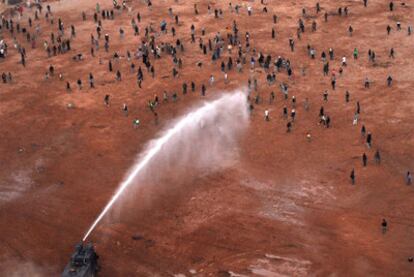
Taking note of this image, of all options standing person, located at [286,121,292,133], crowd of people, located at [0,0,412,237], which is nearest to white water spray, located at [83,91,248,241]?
crowd of people, located at [0,0,412,237]

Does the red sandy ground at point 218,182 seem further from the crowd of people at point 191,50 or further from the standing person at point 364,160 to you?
the crowd of people at point 191,50

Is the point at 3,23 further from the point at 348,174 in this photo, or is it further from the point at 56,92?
the point at 348,174

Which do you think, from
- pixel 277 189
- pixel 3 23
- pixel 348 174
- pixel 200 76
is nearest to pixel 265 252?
pixel 277 189

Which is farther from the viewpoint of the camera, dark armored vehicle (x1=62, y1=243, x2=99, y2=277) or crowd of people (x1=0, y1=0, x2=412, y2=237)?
crowd of people (x1=0, y1=0, x2=412, y2=237)

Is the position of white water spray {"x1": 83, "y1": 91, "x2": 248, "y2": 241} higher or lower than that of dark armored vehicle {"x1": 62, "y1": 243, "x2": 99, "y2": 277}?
higher

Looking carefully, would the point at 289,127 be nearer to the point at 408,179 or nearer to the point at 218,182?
the point at 218,182

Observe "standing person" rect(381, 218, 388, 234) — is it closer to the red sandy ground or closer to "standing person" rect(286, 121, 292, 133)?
the red sandy ground

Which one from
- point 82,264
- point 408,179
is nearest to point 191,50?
point 408,179
